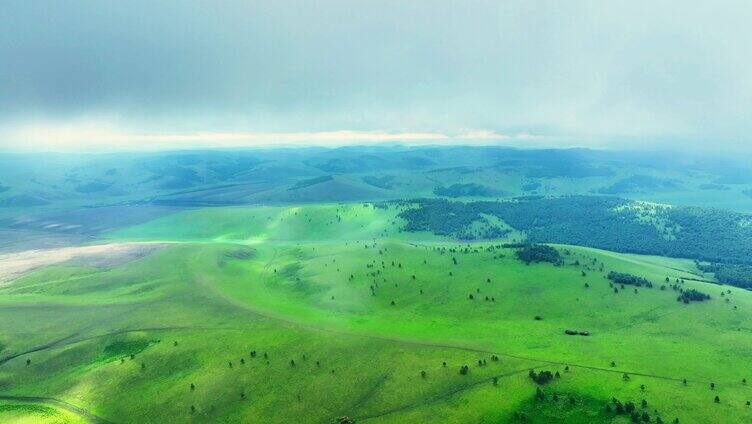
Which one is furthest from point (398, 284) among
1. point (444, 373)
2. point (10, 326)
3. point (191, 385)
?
point (10, 326)

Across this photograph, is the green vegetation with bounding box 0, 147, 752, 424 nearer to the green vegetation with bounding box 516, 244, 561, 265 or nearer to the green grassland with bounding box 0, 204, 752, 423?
the green grassland with bounding box 0, 204, 752, 423

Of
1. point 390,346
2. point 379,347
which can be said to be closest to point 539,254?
point 390,346

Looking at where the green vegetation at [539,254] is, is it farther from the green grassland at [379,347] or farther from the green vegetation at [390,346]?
the green grassland at [379,347]

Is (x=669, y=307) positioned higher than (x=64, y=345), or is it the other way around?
(x=669, y=307)

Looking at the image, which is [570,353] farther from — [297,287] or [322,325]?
[297,287]

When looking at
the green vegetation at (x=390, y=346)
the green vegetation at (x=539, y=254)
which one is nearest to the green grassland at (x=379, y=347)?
the green vegetation at (x=390, y=346)

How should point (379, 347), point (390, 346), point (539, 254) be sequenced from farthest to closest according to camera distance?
1. point (539, 254)
2. point (390, 346)
3. point (379, 347)

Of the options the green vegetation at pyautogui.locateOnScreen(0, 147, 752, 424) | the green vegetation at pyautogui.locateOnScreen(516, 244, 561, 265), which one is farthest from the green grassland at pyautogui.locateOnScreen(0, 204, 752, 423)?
the green vegetation at pyautogui.locateOnScreen(516, 244, 561, 265)

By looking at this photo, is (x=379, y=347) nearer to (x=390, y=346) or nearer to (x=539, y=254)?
(x=390, y=346)
